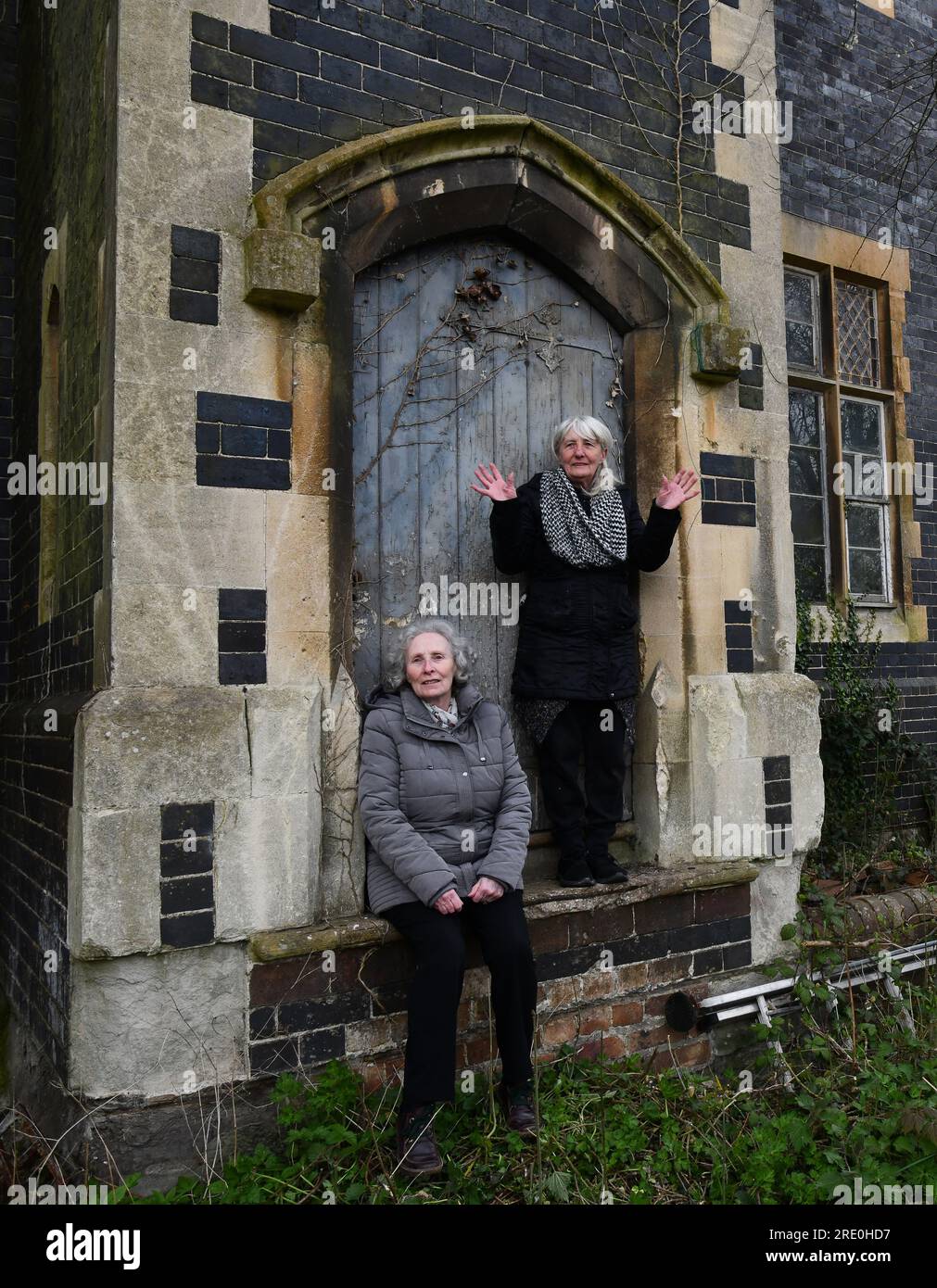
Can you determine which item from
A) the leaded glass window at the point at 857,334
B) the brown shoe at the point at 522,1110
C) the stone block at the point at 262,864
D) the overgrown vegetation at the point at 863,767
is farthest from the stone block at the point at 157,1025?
the leaded glass window at the point at 857,334

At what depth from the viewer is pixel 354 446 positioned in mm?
3918

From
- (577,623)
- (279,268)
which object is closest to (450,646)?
(577,623)

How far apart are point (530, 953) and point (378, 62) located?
3278 millimetres

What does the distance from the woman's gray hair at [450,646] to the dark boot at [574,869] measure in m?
0.89

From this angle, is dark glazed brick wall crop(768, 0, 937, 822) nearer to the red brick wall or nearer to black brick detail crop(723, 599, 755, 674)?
black brick detail crop(723, 599, 755, 674)

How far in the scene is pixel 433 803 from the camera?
3.49 meters

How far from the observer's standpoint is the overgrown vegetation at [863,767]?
245 inches

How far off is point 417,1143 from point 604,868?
1353 mm

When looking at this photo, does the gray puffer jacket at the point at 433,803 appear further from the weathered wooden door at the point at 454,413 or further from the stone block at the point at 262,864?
the weathered wooden door at the point at 454,413

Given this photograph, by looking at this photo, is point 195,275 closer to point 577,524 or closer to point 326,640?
point 326,640

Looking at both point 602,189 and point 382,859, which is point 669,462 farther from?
point 382,859

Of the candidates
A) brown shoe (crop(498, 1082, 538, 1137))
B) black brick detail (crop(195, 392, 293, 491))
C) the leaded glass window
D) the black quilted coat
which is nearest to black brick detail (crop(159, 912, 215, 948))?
brown shoe (crop(498, 1082, 538, 1137))

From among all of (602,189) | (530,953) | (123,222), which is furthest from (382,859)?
(602,189)

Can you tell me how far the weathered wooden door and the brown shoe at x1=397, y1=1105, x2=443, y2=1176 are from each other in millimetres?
1412
